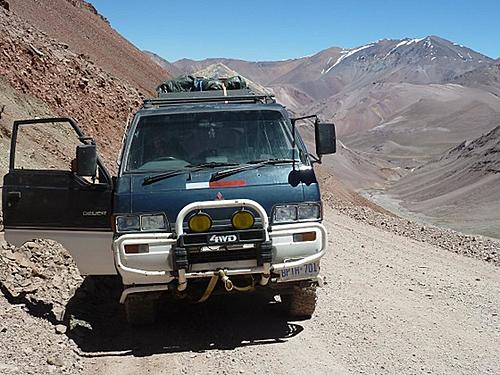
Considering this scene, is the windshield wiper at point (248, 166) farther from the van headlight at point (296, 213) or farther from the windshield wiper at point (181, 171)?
the van headlight at point (296, 213)

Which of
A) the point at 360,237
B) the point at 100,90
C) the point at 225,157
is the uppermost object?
the point at 100,90

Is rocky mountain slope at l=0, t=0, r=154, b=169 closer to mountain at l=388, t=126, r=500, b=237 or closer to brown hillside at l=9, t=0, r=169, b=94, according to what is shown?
brown hillside at l=9, t=0, r=169, b=94

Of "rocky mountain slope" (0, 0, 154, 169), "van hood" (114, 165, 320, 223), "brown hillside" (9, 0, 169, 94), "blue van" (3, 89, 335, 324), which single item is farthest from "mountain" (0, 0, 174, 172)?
"van hood" (114, 165, 320, 223)

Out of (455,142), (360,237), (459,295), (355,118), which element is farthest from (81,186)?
(355,118)

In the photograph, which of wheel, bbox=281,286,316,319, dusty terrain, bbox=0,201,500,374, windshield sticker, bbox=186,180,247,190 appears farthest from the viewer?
wheel, bbox=281,286,316,319

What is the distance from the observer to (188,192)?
263 inches

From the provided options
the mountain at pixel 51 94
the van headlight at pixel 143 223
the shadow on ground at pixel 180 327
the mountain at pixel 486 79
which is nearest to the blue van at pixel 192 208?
the van headlight at pixel 143 223

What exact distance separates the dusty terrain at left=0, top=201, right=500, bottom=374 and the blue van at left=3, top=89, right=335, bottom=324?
1.51 ft

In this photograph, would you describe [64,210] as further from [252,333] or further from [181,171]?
[252,333]

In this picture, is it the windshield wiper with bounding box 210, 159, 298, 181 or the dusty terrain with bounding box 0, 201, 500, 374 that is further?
the windshield wiper with bounding box 210, 159, 298, 181

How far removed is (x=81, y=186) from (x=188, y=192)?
131 centimetres

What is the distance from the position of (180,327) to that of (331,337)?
5.28 ft

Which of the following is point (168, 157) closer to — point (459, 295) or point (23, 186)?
point (23, 186)

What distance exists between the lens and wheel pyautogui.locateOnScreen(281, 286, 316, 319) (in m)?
7.44
